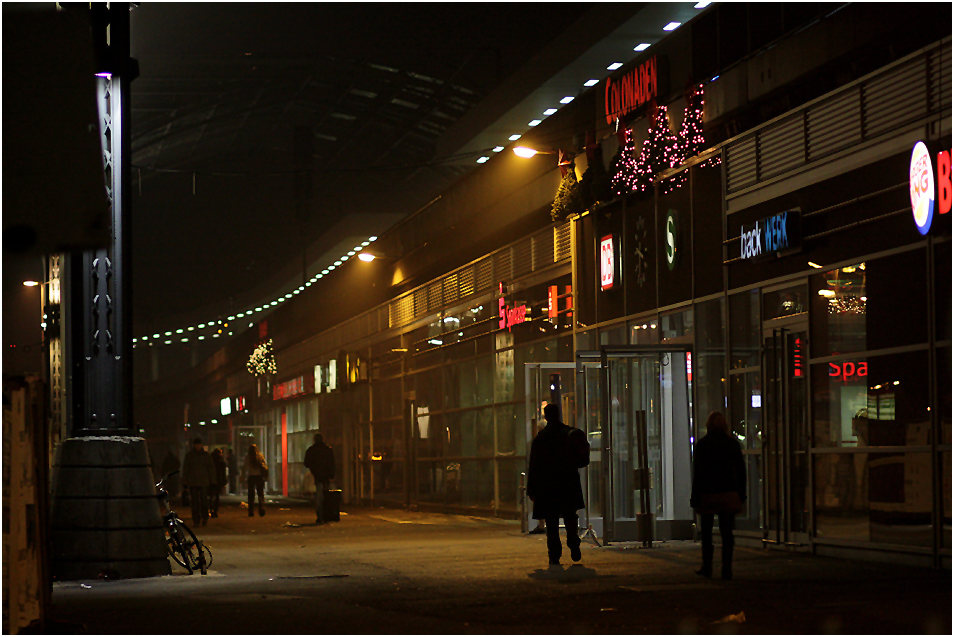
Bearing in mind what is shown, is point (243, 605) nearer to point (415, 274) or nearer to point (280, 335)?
point (415, 274)

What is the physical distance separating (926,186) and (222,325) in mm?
60710

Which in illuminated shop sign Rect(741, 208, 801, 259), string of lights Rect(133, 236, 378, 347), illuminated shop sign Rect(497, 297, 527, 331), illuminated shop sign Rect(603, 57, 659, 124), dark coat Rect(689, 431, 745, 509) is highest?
illuminated shop sign Rect(603, 57, 659, 124)

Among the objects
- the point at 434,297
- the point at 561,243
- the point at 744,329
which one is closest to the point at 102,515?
the point at 744,329

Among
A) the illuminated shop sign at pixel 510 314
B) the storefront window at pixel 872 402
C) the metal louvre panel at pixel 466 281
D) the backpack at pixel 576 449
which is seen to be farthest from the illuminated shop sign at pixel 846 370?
the metal louvre panel at pixel 466 281

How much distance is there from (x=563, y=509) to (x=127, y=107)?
6154 mm

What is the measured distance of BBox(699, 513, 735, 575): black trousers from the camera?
492 inches

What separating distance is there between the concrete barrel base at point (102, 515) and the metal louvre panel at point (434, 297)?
15.8m

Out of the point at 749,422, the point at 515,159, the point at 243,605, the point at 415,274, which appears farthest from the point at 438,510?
the point at 243,605

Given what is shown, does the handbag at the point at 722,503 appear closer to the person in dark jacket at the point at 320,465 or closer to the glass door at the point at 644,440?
the glass door at the point at 644,440

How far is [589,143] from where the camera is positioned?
68.9 ft

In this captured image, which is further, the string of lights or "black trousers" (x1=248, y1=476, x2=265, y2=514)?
the string of lights

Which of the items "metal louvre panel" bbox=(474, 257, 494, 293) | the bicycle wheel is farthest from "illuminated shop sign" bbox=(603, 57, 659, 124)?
the bicycle wheel

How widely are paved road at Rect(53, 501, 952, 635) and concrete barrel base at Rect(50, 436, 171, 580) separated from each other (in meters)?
0.27

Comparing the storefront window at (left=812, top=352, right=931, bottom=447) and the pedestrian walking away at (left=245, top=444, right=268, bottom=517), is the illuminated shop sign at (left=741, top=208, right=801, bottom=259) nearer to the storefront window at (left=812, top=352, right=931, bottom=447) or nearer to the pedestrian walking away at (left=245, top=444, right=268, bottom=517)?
the storefront window at (left=812, top=352, right=931, bottom=447)
